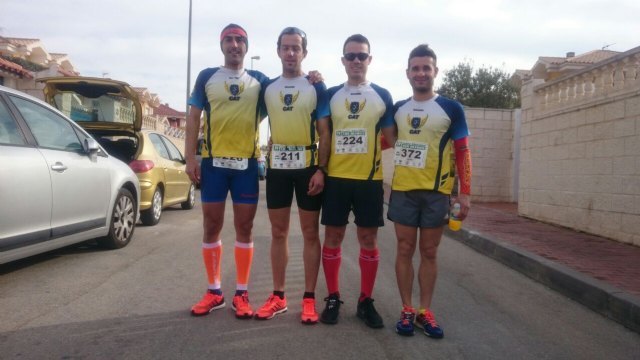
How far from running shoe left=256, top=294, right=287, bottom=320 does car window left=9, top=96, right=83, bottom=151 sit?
2.52m

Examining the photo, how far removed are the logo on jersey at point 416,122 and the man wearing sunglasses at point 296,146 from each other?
0.56m

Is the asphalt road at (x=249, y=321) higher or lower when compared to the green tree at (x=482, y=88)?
lower

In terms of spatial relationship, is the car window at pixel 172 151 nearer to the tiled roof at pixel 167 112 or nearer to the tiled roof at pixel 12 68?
the tiled roof at pixel 12 68

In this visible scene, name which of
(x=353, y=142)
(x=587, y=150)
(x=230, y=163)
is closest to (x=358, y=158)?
(x=353, y=142)

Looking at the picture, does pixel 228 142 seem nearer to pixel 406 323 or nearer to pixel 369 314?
pixel 369 314

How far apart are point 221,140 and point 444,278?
9.09 ft

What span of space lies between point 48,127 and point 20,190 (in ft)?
3.43

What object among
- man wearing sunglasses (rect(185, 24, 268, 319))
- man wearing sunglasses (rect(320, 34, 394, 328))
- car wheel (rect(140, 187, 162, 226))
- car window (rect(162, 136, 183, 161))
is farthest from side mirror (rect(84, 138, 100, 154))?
car window (rect(162, 136, 183, 161))

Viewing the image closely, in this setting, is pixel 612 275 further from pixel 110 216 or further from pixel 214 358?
pixel 110 216

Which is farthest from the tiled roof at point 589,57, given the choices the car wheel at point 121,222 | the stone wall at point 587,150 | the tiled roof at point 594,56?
the car wheel at point 121,222

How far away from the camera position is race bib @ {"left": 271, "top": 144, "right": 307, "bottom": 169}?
3.72 meters

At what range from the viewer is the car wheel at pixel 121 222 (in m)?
6.02

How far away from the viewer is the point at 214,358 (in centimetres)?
298

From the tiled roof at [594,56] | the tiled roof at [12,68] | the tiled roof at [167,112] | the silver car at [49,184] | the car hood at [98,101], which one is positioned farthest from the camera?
the tiled roof at [167,112]
